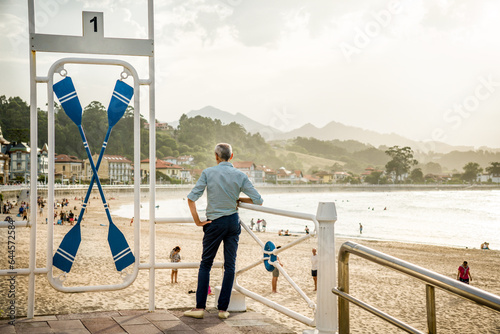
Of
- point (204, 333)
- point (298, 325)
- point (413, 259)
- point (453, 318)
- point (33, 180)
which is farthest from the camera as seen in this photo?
point (413, 259)

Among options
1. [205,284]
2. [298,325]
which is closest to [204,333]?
[205,284]

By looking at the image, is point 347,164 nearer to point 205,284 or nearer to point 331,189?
point 331,189

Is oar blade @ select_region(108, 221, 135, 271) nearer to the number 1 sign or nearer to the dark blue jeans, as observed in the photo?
the dark blue jeans

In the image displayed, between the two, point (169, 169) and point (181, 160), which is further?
point (181, 160)

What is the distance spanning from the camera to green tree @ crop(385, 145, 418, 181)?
144750mm

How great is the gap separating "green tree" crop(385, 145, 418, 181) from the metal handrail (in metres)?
146

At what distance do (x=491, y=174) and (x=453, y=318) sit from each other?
490ft

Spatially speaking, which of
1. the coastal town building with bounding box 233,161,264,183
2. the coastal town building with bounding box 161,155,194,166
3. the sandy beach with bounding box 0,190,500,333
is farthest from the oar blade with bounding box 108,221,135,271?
the coastal town building with bounding box 233,161,264,183

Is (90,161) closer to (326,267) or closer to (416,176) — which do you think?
(326,267)

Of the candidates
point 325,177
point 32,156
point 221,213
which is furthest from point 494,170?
point 32,156

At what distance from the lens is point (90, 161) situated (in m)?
4.05

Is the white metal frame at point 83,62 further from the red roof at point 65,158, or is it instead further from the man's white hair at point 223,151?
the man's white hair at point 223,151

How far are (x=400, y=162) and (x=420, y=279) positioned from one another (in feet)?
495

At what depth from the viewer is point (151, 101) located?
13.6 ft
